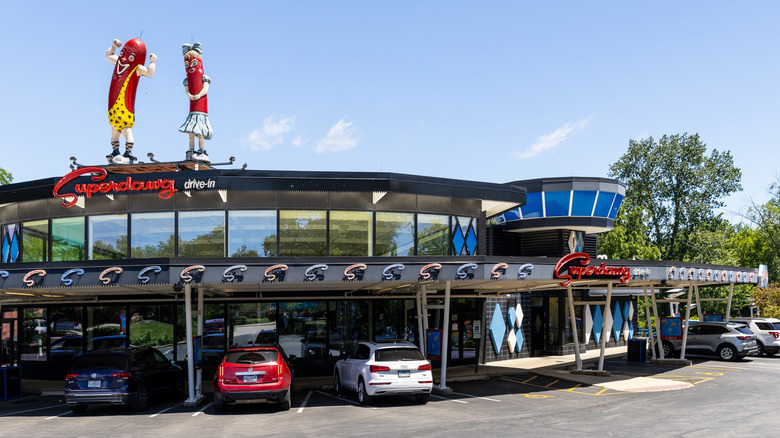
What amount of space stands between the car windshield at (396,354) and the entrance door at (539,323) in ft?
47.6

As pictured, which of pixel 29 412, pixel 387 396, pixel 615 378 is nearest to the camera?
pixel 29 412

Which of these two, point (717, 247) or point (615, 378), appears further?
point (717, 247)

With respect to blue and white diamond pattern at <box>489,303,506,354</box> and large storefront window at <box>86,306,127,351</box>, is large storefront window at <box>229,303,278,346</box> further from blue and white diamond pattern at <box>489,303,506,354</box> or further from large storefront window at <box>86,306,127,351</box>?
blue and white diamond pattern at <box>489,303,506,354</box>

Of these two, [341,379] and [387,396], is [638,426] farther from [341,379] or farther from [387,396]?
[341,379]

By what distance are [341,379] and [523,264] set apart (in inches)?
238

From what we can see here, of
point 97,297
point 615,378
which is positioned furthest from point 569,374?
point 97,297

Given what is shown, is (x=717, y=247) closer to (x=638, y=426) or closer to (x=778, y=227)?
(x=778, y=227)

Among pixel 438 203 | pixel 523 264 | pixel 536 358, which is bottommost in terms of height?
pixel 536 358

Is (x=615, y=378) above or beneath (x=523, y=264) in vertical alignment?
beneath

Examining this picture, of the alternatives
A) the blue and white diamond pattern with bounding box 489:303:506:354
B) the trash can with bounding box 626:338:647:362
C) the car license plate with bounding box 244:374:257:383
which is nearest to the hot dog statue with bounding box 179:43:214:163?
the car license plate with bounding box 244:374:257:383

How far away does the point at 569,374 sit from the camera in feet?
72.1

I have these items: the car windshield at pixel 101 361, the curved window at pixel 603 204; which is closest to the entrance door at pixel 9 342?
the car windshield at pixel 101 361

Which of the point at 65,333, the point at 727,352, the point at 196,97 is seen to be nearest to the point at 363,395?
the point at 65,333

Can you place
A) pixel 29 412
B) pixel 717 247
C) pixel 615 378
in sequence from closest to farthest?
pixel 29 412
pixel 615 378
pixel 717 247
